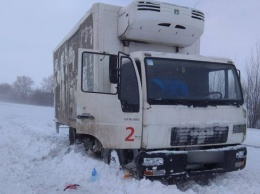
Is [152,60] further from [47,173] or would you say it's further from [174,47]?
[47,173]

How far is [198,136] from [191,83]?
0.96 metres

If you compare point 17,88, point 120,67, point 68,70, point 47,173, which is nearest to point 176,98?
point 120,67

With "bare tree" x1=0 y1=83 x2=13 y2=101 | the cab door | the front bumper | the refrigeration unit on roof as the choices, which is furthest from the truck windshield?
"bare tree" x1=0 y1=83 x2=13 y2=101

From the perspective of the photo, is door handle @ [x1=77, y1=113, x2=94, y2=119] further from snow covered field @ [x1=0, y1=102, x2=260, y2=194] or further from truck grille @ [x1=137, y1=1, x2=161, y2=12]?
truck grille @ [x1=137, y1=1, x2=161, y2=12]

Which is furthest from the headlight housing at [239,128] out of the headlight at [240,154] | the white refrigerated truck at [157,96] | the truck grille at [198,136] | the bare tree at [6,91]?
the bare tree at [6,91]

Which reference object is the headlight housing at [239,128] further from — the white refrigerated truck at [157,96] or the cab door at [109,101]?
the cab door at [109,101]

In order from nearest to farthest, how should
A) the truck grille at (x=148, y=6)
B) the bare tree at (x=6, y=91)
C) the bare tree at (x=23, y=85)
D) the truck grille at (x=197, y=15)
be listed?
the truck grille at (x=148, y=6), the truck grille at (x=197, y=15), the bare tree at (x=23, y=85), the bare tree at (x=6, y=91)

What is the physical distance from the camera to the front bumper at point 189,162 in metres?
5.28

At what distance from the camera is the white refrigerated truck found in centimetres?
535

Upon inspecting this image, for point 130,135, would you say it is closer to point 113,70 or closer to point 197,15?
point 113,70

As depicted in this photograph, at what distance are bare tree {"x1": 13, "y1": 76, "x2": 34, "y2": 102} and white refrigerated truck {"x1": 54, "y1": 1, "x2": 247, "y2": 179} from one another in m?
94.5

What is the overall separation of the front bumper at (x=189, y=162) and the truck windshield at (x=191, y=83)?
2.81ft

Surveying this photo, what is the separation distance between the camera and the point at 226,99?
5.98 metres

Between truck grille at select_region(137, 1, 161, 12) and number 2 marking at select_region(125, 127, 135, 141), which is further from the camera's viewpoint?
truck grille at select_region(137, 1, 161, 12)
